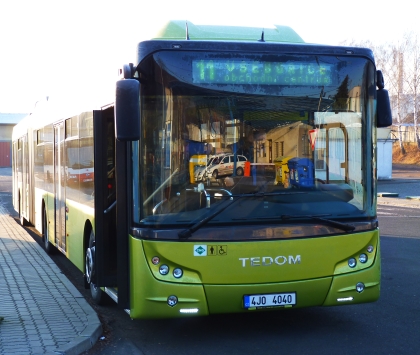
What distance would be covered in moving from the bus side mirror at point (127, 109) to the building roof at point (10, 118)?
83.9 meters

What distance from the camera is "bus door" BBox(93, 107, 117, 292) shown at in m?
7.50

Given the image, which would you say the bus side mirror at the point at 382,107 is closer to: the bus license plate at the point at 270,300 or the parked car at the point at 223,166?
the parked car at the point at 223,166

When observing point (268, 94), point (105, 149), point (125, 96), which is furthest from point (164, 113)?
point (105, 149)

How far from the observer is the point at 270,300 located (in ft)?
22.1

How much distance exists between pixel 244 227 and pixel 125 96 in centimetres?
168

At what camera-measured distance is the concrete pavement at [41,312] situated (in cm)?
659

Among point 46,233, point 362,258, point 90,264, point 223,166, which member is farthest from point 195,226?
point 46,233

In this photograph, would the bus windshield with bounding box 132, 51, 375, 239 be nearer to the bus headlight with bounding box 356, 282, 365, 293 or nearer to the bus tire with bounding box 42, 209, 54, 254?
the bus headlight with bounding box 356, 282, 365, 293

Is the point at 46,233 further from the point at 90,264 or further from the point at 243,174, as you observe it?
the point at 243,174

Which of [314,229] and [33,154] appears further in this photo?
[33,154]

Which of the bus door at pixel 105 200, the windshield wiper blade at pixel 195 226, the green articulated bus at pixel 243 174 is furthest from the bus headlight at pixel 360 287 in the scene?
the bus door at pixel 105 200

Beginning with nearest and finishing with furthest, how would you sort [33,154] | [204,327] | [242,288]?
[242,288], [204,327], [33,154]

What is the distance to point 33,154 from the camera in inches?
603

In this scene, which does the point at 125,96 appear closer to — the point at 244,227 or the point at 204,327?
the point at 244,227
